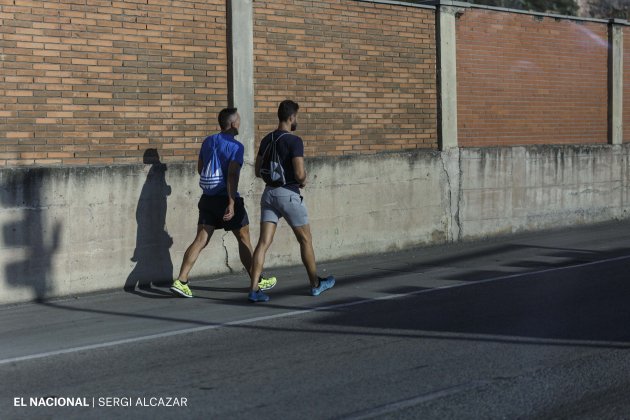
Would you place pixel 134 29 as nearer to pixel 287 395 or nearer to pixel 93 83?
pixel 93 83

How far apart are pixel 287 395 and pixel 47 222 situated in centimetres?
483

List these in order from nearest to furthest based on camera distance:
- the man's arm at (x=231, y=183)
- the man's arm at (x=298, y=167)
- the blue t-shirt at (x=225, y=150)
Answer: the man's arm at (x=298, y=167) → the man's arm at (x=231, y=183) → the blue t-shirt at (x=225, y=150)

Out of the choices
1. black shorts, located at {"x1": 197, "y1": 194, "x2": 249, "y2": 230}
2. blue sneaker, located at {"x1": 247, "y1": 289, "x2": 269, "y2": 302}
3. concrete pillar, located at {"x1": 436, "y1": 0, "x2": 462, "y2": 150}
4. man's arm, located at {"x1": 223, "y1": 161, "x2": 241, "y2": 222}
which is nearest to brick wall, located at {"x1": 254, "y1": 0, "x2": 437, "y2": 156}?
concrete pillar, located at {"x1": 436, "y1": 0, "x2": 462, "y2": 150}

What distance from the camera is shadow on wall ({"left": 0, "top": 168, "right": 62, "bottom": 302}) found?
32.1 feet

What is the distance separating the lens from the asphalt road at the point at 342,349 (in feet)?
19.5

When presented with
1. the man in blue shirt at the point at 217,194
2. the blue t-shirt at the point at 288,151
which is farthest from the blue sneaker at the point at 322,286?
the blue t-shirt at the point at 288,151

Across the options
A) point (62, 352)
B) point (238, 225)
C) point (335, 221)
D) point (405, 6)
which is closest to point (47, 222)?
point (238, 225)

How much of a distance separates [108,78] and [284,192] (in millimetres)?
2609

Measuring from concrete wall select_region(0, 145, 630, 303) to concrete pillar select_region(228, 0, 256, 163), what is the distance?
51cm

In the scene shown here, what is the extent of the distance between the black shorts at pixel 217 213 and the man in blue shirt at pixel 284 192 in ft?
1.51

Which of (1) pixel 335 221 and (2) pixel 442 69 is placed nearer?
(1) pixel 335 221

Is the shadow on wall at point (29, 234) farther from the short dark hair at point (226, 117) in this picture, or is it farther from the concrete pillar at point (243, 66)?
the concrete pillar at point (243, 66)

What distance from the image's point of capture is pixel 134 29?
10883 mm

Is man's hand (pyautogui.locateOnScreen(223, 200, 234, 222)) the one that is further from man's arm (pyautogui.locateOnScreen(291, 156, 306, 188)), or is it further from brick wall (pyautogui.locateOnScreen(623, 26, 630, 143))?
brick wall (pyautogui.locateOnScreen(623, 26, 630, 143))
